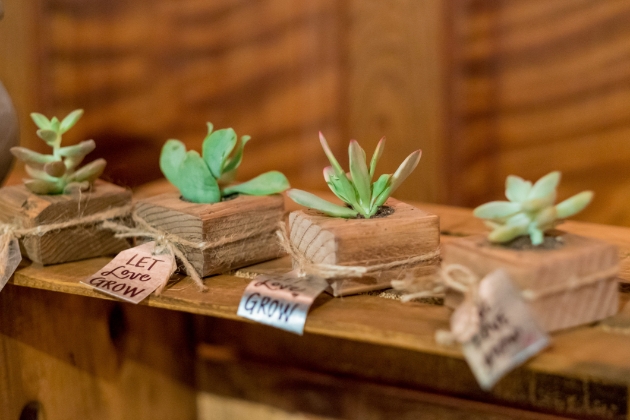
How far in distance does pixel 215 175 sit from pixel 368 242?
7.6 inches

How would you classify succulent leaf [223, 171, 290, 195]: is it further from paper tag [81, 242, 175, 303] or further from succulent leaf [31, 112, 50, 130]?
succulent leaf [31, 112, 50, 130]

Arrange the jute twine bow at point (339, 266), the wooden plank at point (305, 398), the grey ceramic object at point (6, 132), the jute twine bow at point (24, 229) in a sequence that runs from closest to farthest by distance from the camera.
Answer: the jute twine bow at point (339, 266)
the jute twine bow at point (24, 229)
the grey ceramic object at point (6, 132)
the wooden plank at point (305, 398)

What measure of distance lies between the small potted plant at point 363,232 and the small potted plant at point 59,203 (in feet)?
0.76

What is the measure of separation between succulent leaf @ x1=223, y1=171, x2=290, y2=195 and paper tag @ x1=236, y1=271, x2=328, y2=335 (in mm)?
129

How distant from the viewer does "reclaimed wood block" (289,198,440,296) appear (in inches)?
21.6

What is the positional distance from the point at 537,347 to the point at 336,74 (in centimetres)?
72

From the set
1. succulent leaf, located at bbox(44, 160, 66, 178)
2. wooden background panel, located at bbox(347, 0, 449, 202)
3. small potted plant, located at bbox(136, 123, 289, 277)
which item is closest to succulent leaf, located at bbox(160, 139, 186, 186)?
small potted plant, located at bbox(136, 123, 289, 277)

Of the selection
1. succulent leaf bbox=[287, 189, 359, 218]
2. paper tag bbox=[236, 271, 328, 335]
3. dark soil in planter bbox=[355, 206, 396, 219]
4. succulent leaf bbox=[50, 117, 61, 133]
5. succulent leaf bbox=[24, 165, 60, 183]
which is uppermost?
succulent leaf bbox=[50, 117, 61, 133]

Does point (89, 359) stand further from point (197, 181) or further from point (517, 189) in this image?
point (517, 189)

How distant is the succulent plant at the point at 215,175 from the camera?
64 centimetres

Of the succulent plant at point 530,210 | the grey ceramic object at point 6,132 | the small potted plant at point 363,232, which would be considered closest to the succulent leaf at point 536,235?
the succulent plant at point 530,210

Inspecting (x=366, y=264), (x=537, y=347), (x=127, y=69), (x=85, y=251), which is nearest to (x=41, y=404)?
(x=85, y=251)

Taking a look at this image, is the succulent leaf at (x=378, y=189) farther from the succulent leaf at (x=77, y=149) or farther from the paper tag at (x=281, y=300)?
the succulent leaf at (x=77, y=149)

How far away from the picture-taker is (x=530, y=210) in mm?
482
